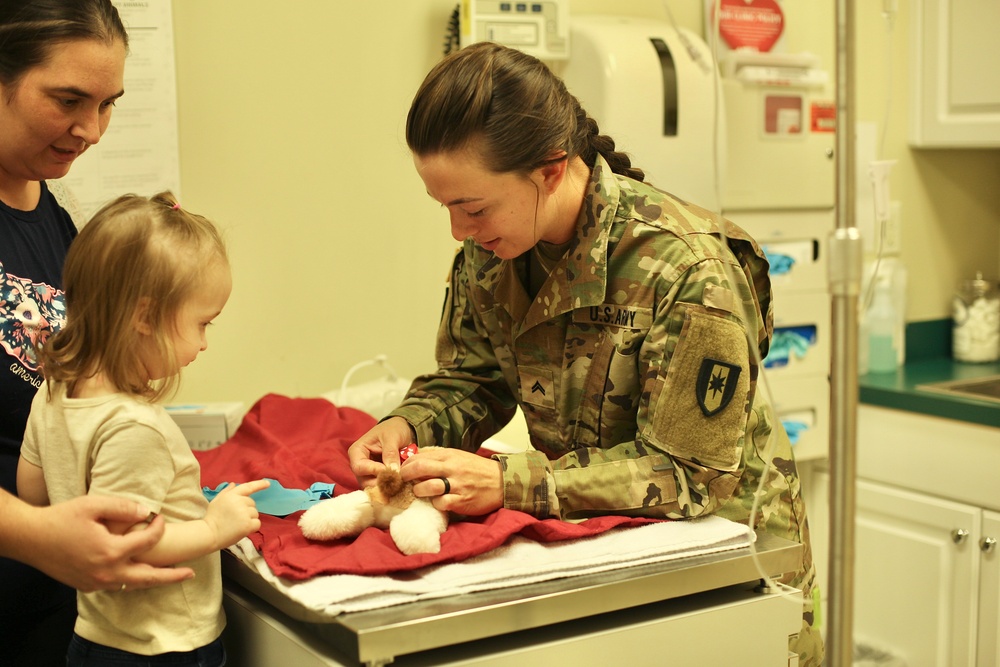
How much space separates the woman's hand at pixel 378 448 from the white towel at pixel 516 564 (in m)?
0.18

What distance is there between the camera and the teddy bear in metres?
1.11

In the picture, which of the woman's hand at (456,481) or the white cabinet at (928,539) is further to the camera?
the white cabinet at (928,539)

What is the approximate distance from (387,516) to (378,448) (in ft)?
0.75

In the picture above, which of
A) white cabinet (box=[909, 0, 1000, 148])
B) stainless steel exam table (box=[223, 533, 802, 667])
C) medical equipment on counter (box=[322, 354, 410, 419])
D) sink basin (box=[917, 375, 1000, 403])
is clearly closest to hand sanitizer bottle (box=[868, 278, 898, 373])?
sink basin (box=[917, 375, 1000, 403])

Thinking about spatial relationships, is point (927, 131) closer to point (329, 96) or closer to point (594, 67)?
point (594, 67)

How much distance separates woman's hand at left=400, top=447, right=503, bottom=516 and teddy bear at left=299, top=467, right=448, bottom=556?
0.01 metres

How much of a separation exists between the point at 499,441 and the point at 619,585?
0.91 m

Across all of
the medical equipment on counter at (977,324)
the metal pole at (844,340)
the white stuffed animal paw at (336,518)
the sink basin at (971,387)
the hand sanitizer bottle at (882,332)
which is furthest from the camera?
the medical equipment on counter at (977,324)

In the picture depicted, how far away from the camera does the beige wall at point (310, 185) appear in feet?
7.14

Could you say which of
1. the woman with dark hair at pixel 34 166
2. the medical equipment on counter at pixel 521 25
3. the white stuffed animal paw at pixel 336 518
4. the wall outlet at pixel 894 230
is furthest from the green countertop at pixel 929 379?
the woman with dark hair at pixel 34 166

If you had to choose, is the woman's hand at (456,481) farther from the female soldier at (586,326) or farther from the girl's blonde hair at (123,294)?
the girl's blonde hair at (123,294)

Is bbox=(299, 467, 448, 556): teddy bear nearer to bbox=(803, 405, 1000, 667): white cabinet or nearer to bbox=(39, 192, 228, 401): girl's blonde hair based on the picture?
bbox=(39, 192, 228, 401): girl's blonde hair

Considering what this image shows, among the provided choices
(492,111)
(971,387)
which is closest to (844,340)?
(492,111)

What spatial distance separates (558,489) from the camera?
122 centimetres
